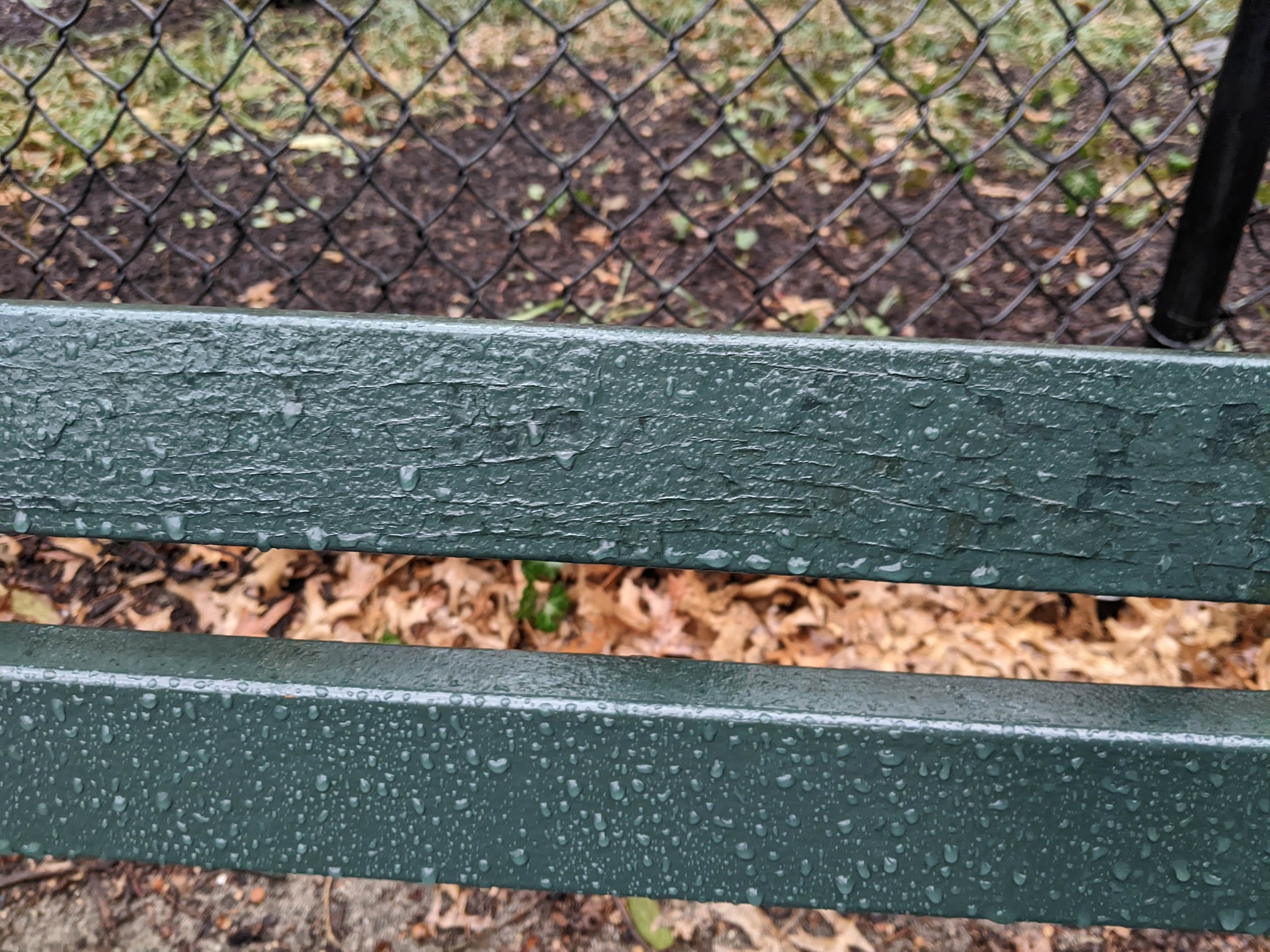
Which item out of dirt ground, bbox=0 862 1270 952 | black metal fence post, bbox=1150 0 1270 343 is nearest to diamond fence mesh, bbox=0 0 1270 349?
black metal fence post, bbox=1150 0 1270 343

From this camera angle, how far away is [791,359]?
2.74 ft

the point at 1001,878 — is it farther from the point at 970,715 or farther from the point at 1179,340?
the point at 1179,340

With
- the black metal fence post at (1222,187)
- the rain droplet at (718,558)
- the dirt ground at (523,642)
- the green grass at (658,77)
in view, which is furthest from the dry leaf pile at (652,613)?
the green grass at (658,77)

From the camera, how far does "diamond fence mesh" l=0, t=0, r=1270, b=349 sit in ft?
7.46

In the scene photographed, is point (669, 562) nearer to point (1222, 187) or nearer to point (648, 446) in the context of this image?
point (648, 446)

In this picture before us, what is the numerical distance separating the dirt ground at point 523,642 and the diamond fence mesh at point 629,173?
0.62m

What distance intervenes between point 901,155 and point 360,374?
2.31 metres

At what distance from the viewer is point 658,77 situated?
316cm

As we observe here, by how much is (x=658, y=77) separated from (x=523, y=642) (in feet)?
6.94

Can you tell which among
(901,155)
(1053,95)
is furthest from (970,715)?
(1053,95)

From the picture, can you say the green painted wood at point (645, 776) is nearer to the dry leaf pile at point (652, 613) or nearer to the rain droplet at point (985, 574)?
the rain droplet at point (985, 574)

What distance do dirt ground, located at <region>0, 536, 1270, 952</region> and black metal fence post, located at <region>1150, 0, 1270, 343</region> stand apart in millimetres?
577

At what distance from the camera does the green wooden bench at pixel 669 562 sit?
843 mm

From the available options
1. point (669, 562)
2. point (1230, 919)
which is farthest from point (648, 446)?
point (1230, 919)
